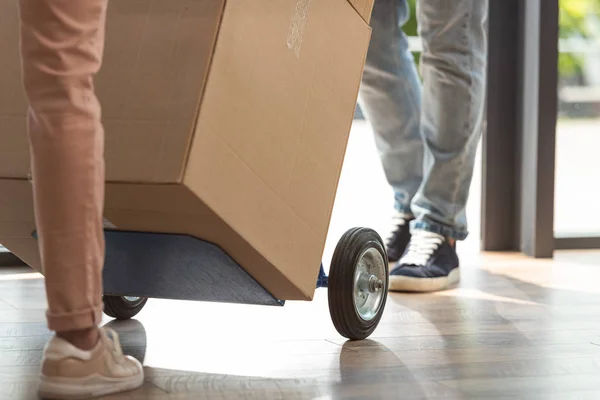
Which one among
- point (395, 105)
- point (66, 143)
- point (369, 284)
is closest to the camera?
point (66, 143)

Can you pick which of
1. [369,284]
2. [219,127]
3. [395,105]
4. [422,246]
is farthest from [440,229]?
[219,127]

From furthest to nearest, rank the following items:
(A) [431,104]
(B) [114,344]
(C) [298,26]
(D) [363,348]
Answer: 1. (A) [431,104]
2. (D) [363,348]
3. (C) [298,26]
4. (B) [114,344]

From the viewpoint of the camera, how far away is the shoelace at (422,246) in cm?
191

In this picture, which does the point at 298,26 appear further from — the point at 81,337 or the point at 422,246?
the point at 422,246

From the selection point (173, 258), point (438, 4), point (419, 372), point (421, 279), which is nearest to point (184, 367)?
point (173, 258)

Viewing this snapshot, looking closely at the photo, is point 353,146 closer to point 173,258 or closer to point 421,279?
point 421,279

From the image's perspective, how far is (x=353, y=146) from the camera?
8.56 ft

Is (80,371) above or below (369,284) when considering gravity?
below

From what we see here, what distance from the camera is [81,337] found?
1.04 meters

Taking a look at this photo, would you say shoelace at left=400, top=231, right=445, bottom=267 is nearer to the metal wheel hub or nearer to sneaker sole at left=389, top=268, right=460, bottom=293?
sneaker sole at left=389, top=268, right=460, bottom=293

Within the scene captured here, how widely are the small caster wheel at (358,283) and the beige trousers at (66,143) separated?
0.45 metres

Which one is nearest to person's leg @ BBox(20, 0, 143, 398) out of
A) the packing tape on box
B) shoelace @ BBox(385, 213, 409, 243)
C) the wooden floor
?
the wooden floor

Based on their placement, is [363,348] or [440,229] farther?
[440,229]

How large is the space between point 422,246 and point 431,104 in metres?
0.30
